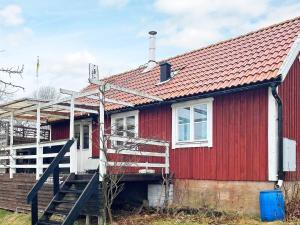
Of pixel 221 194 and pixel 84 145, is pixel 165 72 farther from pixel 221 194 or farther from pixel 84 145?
pixel 221 194

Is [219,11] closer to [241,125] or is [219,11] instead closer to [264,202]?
[241,125]

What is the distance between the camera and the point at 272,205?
10.1 meters

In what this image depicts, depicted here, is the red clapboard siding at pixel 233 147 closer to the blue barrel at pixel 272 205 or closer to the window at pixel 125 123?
the blue barrel at pixel 272 205

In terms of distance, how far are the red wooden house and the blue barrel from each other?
2.41ft

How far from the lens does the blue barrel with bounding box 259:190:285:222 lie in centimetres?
1009

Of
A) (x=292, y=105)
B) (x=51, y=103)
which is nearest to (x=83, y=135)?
(x=51, y=103)

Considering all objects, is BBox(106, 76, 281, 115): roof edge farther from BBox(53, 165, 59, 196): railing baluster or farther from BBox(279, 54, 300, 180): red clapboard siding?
BBox(53, 165, 59, 196): railing baluster

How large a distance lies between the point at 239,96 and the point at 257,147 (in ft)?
5.26

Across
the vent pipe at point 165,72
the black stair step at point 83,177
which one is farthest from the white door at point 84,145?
the black stair step at point 83,177

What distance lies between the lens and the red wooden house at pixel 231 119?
441 inches

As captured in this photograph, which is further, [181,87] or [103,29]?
[103,29]

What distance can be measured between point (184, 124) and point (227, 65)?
2.39m

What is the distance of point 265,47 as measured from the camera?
13086mm

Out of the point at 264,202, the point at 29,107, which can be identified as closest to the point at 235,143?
the point at 264,202
